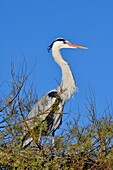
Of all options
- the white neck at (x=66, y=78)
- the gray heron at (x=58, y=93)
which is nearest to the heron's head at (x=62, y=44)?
the gray heron at (x=58, y=93)

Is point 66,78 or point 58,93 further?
point 66,78

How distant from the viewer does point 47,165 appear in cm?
373

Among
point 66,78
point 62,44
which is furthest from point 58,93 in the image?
point 62,44

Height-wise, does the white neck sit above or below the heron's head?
below

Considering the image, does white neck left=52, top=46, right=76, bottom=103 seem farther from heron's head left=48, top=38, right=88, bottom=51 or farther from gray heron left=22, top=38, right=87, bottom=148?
heron's head left=48, top=38, right=88, bottom=51

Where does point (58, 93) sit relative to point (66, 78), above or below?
below

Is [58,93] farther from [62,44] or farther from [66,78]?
[62,44]

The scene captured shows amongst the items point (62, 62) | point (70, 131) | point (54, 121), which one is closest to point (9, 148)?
point (70, 131)

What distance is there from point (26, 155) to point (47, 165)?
0.78ft

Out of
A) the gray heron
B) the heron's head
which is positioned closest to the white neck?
the gray heron

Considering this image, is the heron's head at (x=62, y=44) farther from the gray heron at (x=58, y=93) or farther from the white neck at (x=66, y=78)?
the white neck at (x=66, y=78)

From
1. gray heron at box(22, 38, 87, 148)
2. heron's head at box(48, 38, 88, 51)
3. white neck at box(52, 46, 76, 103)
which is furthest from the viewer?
heron's head at box(48, 38, 88, 51)

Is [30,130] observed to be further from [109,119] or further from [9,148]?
[109,119]

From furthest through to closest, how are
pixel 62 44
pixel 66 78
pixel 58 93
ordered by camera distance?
1. pixel 62 44
2. pixel 66 78
3. pixel 58 93
